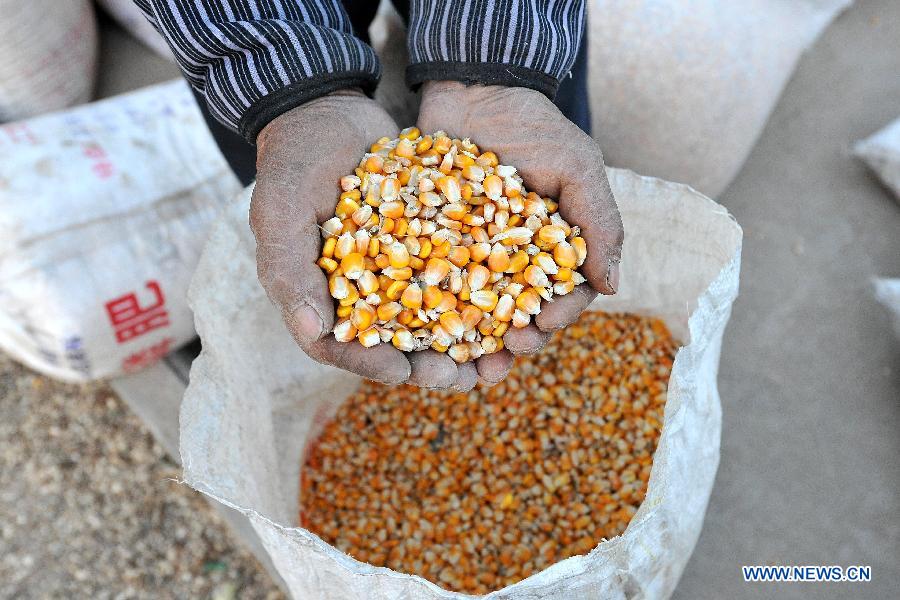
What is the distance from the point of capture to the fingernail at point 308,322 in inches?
42.4

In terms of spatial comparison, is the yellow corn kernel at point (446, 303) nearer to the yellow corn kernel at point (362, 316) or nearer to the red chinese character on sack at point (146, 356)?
the yellow corn kernel at point (362, 316)

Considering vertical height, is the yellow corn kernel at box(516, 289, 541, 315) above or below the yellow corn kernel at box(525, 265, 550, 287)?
below

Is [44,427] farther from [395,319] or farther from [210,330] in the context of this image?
[395,319]

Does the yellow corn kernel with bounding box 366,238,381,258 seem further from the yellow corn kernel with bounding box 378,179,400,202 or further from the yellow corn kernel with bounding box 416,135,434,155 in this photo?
the yellow corn kernel with bounding box 416,135,434,155

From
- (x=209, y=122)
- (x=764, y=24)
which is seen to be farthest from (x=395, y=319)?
(x=764, y=24)

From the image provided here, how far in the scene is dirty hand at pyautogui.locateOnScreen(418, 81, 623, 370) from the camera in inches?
46.1

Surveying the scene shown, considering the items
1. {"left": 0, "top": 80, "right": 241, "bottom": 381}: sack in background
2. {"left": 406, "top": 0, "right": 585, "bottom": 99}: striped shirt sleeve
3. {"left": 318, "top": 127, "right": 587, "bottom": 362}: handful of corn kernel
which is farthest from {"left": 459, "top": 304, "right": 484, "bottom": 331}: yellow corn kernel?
{"left": 0, "top": 80, "right": 241, "bottom": 381}: sack in background

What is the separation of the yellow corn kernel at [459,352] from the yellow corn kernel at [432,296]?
74 mm

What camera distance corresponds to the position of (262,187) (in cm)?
114

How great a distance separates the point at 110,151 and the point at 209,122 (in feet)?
1.30

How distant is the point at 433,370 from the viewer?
1.15 m

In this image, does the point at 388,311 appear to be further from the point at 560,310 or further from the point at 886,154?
the point at 886,154

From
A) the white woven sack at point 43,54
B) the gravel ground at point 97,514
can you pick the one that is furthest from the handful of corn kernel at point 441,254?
the white woven sack at point 43,54

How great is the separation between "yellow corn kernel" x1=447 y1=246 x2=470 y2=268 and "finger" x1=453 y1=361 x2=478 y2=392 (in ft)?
0.51
